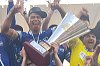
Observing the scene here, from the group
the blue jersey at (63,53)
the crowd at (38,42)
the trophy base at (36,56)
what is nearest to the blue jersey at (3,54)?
the crowd at (38,42)

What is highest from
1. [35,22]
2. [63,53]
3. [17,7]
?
[17,7]

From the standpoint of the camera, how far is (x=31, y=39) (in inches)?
95.1

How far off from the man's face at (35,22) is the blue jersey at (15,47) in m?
0.08

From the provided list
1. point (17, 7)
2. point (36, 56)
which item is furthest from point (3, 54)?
point (17, 7)

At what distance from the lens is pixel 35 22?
7.92 feet

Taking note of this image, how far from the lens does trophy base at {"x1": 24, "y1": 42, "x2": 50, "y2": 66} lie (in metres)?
2.31

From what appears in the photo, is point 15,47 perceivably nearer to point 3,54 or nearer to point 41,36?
point 3,54

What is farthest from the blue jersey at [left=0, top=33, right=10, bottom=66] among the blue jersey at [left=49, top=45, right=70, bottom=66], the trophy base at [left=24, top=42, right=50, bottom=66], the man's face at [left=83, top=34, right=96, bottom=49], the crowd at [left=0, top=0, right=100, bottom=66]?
the man's face at [left=83, top=34, right=96, bottom=49]

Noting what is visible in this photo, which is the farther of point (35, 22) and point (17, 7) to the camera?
point (35, 22)

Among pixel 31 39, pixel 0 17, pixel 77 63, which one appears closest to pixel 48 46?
pixel 31 39

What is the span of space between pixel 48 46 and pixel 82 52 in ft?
1.18

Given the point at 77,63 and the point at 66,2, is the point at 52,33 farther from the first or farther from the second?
the point at 66,2

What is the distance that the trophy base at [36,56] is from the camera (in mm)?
2311

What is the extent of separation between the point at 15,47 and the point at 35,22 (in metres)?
0.24
